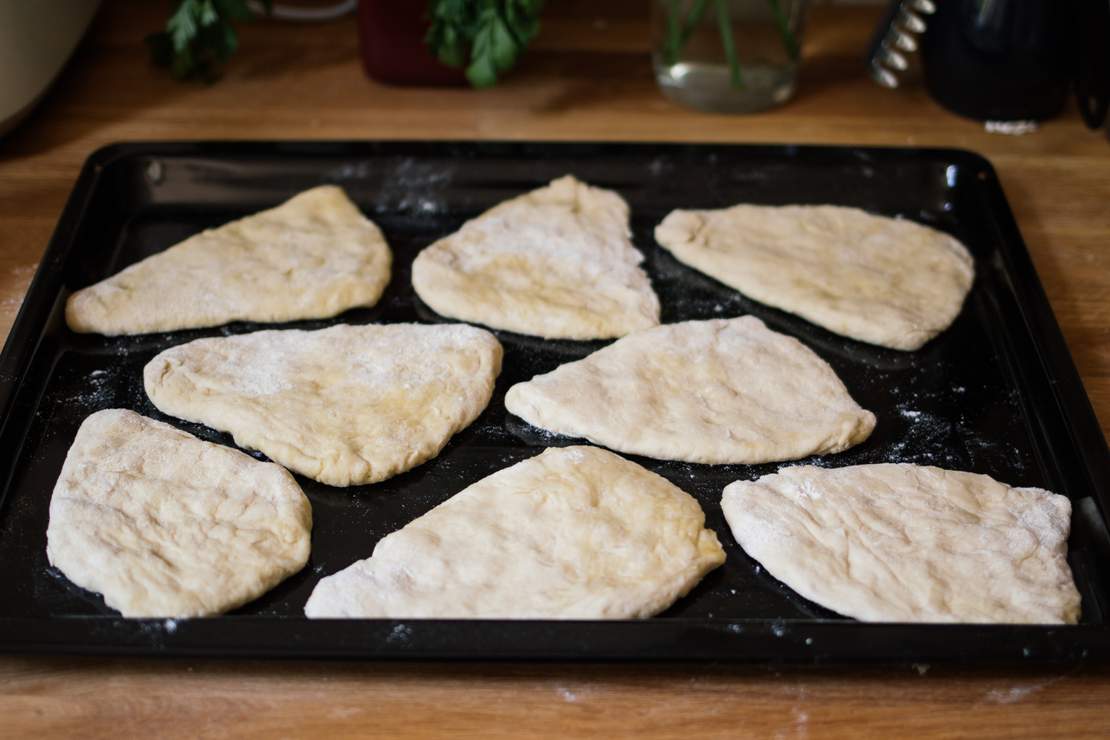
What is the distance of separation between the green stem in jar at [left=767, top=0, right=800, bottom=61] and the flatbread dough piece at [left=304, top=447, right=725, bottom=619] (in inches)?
33.5

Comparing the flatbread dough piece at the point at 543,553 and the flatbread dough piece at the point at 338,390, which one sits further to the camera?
the flatbread dough piece at the point at 338,390

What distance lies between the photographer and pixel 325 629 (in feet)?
3.31

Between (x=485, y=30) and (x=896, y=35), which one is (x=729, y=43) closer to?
(x=896, y=35)

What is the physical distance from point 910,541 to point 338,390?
66cm

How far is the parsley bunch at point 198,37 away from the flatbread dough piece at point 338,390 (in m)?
0.60

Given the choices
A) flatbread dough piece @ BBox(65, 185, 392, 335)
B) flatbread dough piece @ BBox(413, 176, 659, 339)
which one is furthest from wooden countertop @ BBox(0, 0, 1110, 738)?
flatbread dough piece @ BBox(413, 176, 659, 339)

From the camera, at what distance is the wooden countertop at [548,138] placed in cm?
102

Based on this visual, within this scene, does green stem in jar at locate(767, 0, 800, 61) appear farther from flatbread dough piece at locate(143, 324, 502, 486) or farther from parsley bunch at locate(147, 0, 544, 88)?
flatbread dough piece at locate(143, 324, 502, 486)

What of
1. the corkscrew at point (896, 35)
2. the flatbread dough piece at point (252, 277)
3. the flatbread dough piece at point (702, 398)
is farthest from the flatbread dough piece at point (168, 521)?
the corkscrew at point (896, 35)

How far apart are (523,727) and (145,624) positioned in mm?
350

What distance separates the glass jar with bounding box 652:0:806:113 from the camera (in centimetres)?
175

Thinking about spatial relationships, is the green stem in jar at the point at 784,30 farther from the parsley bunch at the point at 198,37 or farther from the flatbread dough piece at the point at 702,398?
the parsley bunch at the point at 198,37

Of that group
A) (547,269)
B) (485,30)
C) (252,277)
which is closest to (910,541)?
(547,269)

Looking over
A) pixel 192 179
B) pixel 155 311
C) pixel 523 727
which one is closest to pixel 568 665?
pixel 523 727
